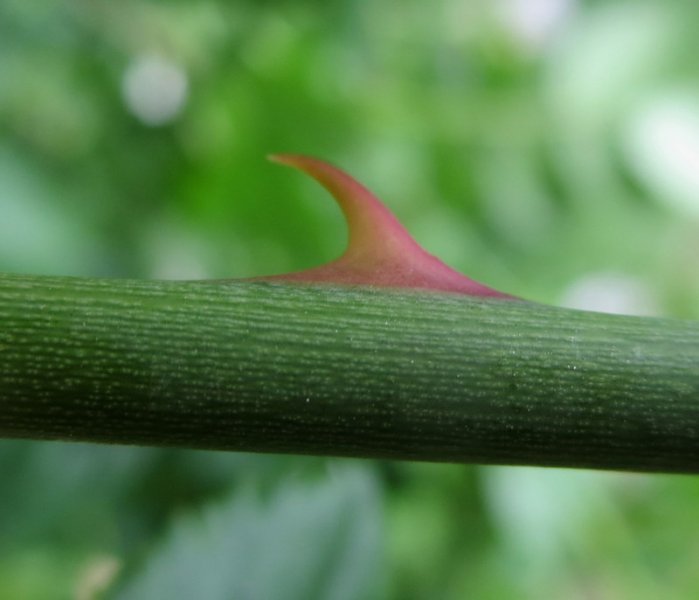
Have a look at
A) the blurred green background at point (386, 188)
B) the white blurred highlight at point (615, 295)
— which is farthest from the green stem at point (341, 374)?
the white blurred highlight at point (615, 295)

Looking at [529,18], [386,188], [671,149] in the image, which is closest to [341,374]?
[386,188]

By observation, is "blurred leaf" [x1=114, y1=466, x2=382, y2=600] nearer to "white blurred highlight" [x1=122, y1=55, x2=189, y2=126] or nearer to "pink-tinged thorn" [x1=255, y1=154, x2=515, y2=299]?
"pink-tinged thorn" [x1=255, y1=154, x2=515, y2=299]

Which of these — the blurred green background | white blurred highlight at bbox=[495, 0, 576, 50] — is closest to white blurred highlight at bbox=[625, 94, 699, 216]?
the blurred green background

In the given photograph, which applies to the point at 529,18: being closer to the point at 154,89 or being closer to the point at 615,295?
the point at 615,295

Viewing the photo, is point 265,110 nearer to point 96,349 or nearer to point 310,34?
point 310,34

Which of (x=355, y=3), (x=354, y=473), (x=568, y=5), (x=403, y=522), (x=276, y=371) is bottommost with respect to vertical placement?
(x=276, y=371)

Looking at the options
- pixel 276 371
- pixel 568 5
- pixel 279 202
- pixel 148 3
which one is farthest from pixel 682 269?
pixel 276 371
